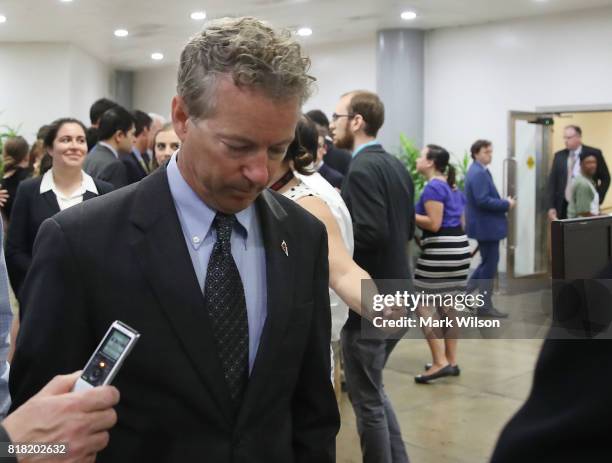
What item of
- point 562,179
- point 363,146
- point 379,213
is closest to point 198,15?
point 562,179

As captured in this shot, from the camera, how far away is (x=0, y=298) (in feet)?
5.54

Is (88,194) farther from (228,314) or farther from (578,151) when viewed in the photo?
(578,151)

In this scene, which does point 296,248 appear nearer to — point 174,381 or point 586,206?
point 174,381

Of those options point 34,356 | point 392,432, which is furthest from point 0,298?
point 392,432

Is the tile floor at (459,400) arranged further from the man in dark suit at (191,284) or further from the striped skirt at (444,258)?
the man in dark suit at (191,284)

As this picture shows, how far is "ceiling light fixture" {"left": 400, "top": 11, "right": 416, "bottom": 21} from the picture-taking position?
10.3m

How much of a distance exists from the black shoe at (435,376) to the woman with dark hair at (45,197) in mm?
2777

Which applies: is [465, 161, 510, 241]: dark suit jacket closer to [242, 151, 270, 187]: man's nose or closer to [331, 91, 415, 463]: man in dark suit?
[331, 91, 415, 463]: man in dark suit

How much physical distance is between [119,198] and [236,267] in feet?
0.89

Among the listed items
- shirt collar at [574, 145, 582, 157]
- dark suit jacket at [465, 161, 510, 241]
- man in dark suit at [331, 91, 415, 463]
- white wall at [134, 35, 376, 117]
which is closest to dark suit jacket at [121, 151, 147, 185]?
man in dark suit at [331, 91, 415, 463]

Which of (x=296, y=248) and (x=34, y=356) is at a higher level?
(x=296, y=248)

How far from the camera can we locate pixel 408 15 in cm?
1041

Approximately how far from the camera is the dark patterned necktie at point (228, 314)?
4.71 ft

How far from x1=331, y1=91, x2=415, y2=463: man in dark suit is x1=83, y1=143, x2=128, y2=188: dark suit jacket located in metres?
1.60
